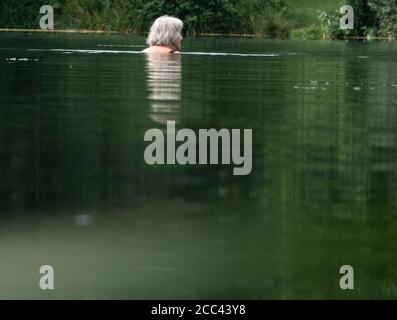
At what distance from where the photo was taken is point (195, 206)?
18.3 feet

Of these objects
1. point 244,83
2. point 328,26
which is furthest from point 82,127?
point 328,26

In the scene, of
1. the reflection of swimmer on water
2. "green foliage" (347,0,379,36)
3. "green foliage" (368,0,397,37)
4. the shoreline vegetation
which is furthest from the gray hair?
"green foliage" (347,0,379,36)

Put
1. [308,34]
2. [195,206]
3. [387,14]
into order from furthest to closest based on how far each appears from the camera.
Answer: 1. [308,34]
2. [387,14]
3. [195,206]

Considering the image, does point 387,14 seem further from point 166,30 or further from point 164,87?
point 164,87

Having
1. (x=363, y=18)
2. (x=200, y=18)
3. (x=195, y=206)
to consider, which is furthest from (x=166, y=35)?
(x=363, y=18)

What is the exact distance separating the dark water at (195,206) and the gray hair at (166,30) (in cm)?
1070

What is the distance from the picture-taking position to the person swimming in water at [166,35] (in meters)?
21.2

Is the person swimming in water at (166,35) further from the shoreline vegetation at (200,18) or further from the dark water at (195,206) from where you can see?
the shoreline vegetation at (200,18)

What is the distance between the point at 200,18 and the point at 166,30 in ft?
133

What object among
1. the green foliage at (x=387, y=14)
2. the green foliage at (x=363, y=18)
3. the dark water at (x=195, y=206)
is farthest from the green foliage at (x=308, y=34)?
the dark water at (x=195, y=206)

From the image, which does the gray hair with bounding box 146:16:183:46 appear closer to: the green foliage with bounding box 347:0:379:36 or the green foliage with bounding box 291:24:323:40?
the green foliage with bounding box 291:24:323:40

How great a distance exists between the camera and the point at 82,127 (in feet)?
27.8
